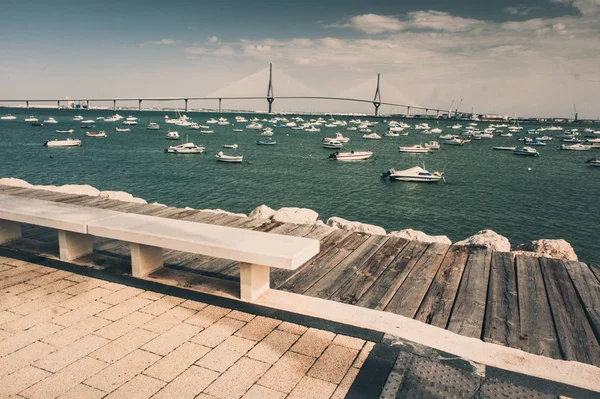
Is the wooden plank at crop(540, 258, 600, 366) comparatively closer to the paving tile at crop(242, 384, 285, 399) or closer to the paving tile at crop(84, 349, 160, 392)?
the paving tile at crop(242, 384, 285, 399)

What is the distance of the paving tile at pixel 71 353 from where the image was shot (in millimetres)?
3936

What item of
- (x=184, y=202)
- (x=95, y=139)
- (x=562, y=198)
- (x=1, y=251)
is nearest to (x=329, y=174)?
(x=184, y=202)

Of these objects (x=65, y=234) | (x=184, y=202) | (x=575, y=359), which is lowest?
(x=184, y=202)

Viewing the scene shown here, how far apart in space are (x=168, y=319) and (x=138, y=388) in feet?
4.14

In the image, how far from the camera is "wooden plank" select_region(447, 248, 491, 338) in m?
4.93

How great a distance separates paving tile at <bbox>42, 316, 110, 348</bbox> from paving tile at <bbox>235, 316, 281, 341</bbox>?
1578mm

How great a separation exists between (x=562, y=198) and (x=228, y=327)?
42.3 m

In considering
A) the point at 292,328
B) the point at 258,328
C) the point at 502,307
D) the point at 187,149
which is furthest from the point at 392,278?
the point at 187,149

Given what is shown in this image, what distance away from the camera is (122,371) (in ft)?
12.7

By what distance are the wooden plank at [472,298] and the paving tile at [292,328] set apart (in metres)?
1.70

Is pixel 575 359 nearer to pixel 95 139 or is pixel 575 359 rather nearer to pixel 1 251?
pixel 1 251

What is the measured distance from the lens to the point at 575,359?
4.33 meters

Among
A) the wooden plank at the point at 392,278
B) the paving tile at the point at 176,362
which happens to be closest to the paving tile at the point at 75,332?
the paving tile at the point at 176,362

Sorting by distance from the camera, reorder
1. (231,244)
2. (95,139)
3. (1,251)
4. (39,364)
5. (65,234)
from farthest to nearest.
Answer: (95,139), (1,251), (65,234), (231,244), (39,364)
